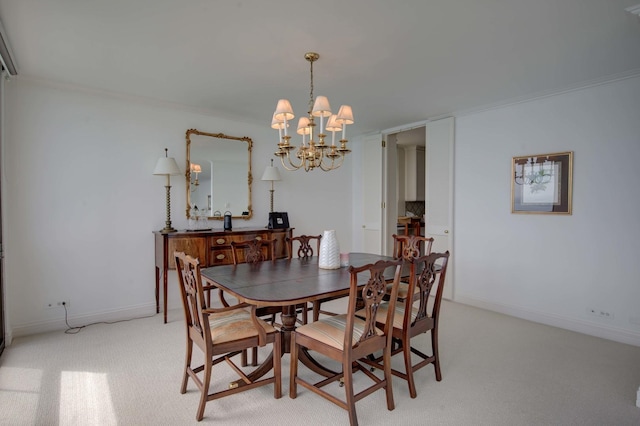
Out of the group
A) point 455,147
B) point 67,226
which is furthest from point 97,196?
point 455,147

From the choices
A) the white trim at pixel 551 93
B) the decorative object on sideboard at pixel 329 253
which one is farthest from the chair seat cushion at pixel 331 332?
the white trim at pixel 551 93

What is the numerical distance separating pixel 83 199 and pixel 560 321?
5.00 meters

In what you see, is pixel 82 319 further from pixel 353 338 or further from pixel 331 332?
pixel 353 338

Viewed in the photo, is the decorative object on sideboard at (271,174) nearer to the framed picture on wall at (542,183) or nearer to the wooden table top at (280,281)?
the wooden table top at (280,281)

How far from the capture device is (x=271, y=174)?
472 cm

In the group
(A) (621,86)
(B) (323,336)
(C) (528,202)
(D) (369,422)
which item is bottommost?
(D) (369,422)

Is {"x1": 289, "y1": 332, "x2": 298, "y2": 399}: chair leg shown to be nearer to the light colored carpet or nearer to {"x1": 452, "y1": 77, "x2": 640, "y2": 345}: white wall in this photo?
the light colored carpet

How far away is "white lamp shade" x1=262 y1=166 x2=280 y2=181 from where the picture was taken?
4.70 m

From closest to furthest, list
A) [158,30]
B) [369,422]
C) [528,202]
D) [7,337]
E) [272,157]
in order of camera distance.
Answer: [369,422]
[158,30]
[7,337]
[528,202]
[272,157]

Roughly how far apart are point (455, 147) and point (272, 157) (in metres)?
2.43

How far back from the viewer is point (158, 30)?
96.2 inches

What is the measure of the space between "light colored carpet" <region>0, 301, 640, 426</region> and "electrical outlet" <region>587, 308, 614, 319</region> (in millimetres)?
241

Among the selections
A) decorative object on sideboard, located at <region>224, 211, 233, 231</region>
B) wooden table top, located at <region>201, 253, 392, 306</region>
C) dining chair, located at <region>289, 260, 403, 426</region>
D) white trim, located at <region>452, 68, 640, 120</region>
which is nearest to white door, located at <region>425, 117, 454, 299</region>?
white trim, located at <region>452, 68, 640, 120</region>

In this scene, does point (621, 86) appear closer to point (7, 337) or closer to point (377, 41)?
point (377, 41)
